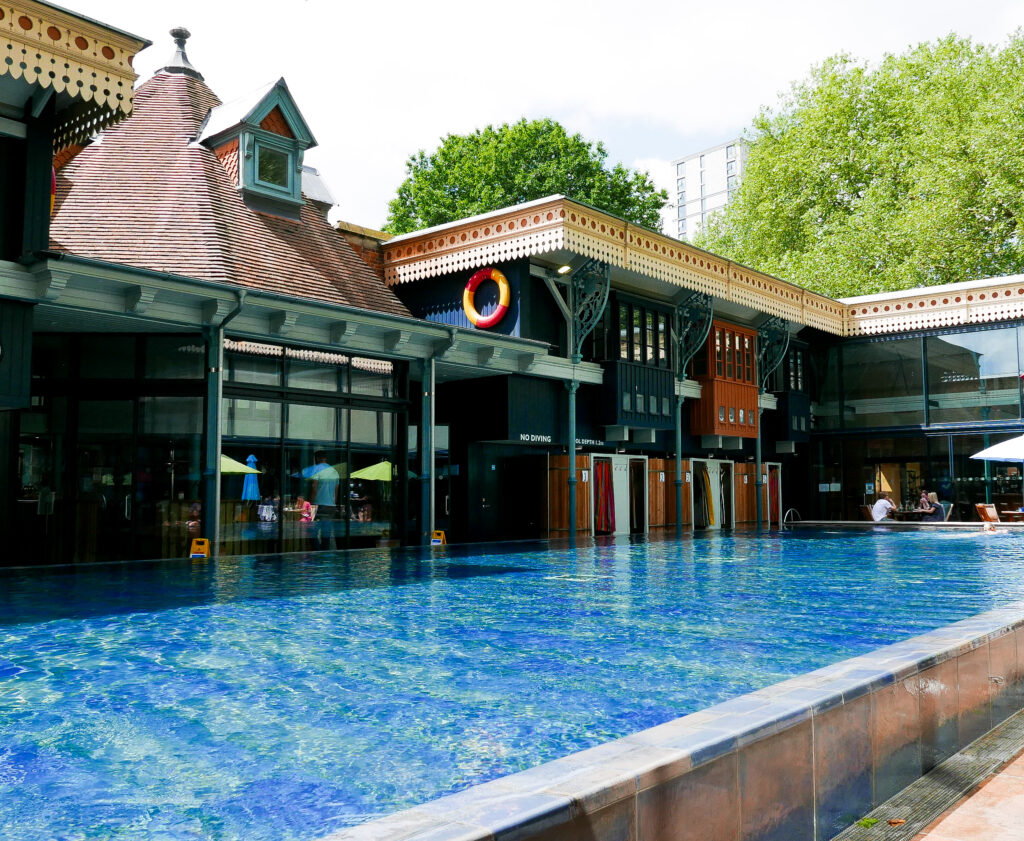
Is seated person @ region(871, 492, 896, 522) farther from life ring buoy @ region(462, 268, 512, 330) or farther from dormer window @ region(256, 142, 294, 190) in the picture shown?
dormer window @ region(256, 142, 294, 190)

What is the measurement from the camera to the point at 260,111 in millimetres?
17016

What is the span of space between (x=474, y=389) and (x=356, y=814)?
16.4 meters

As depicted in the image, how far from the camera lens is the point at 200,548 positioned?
1302 centimetres

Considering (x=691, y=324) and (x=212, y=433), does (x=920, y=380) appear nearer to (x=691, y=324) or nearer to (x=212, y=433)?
(x=691, y=324)

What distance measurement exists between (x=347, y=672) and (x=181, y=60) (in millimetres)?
18242

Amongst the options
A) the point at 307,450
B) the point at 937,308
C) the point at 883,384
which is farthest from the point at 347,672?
the point at 883,384

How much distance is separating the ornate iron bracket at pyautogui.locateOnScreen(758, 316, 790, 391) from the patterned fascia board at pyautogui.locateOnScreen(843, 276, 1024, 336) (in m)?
3.46

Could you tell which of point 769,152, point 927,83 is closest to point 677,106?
point 769,152

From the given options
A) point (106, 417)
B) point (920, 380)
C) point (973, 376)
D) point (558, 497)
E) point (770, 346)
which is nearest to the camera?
point (106, 417)

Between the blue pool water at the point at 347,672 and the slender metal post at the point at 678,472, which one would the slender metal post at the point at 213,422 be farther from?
the slender metal post at the point at 678,472

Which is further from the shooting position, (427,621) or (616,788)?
(427,621)

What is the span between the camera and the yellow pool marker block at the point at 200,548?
13.0 metres

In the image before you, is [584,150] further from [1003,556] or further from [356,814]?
[356,814]

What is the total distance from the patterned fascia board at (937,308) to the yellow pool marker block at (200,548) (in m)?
23.0
